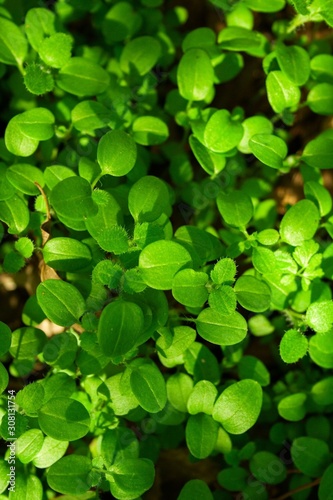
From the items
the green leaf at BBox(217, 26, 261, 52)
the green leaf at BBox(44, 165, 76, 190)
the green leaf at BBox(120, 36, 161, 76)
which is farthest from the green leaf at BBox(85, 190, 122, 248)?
the green leaf at BBox(217, 26, 261, 52)

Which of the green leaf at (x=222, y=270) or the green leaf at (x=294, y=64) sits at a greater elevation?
the green leaf at (x=294, y=64)

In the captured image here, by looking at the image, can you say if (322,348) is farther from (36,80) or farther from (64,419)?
(36,80)

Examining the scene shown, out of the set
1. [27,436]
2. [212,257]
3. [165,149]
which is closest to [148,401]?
[27,436]

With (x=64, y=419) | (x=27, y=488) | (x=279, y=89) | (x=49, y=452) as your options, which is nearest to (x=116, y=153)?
(x=279, y=89)

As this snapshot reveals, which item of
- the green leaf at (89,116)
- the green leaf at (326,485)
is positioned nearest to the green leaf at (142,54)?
the green leaf at (89,116)

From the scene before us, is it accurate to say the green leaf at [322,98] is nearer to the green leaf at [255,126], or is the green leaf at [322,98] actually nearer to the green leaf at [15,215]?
the green leaf at [255,126]

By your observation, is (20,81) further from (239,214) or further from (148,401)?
(148,401)
